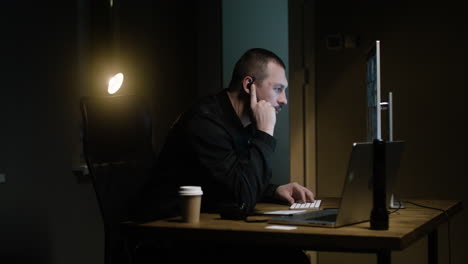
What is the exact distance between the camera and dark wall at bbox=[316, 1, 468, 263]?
3.47m

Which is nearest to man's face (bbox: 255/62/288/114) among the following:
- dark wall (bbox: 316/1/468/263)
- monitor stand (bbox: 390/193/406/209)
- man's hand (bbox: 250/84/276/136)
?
man's hand (bbox: 250/84/276/136)

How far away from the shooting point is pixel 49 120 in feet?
10.3

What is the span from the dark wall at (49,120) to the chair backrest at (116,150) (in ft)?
3.92

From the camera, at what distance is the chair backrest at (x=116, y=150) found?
1.82 meters

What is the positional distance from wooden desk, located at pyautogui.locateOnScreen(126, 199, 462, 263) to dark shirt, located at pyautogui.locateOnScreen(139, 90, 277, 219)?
10 centimetres

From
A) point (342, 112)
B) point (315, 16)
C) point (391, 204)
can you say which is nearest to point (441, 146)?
point (342, 112)

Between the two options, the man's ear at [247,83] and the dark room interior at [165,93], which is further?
the dark room interior at [165,93]

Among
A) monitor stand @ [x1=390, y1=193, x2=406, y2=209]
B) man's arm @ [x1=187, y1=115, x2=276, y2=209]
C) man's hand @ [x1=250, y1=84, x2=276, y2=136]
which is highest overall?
man's hand @ [x1=250, y1=84, x2=276, y2=136]

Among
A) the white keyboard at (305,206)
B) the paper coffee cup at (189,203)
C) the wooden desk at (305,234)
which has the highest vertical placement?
the paper coffee cup at (189,203)

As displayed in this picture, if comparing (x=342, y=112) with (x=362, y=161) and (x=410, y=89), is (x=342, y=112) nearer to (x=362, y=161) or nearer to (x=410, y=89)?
(x=410, y=89)

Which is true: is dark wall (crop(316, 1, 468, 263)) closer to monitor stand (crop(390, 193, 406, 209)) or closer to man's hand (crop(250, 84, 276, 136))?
monitor stand (crop(390, 193, 406, 209))

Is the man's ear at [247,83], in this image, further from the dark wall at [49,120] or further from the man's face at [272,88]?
the dark wall at [49,120]

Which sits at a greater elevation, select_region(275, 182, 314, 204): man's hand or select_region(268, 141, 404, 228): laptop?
select_region(268, 141, 404, 228): laptop

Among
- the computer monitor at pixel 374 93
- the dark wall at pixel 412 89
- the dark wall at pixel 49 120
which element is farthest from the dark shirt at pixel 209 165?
the dark wall at pixel 412 89
